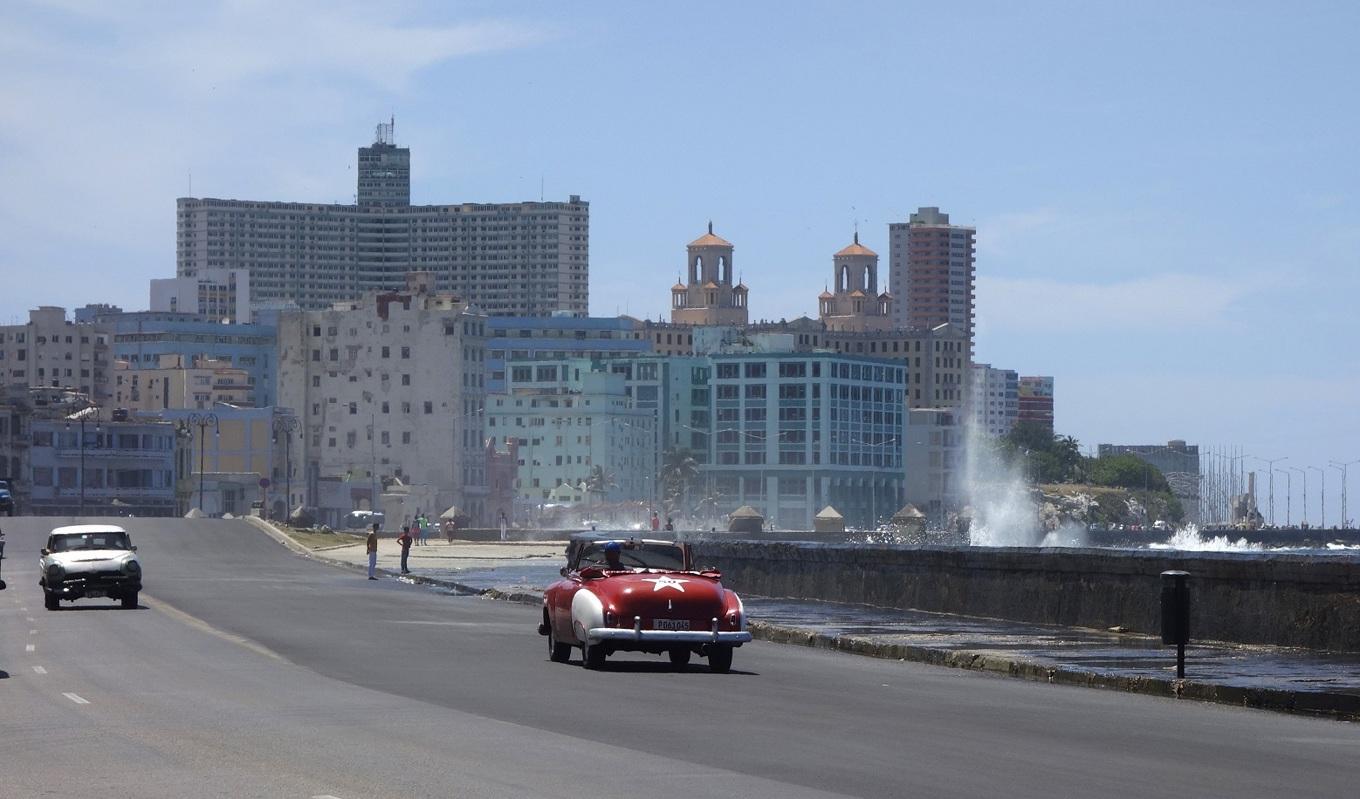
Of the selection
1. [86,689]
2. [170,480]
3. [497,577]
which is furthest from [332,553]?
[170,480]

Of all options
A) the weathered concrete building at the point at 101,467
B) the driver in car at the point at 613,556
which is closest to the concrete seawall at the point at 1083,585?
the driver in car at the point at 613,556

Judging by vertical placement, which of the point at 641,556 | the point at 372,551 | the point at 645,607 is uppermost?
the point at 641,556

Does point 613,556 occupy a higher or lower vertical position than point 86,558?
higher

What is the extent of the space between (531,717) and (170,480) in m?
174

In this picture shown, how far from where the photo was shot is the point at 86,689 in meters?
23.7

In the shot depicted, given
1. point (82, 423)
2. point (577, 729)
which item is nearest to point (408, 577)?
point (577, 729)

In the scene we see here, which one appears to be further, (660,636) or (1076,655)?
(1076,655)

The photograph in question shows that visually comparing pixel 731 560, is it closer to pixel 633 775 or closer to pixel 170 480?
pixel 633 775

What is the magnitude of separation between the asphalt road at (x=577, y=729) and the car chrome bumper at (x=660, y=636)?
1.46 feet

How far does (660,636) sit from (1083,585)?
10.2 m

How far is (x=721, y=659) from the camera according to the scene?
1054 inches

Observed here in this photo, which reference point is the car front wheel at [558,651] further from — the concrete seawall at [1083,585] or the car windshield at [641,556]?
the concrete seawall at [1083,585]

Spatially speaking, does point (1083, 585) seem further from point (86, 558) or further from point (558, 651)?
point (86, 558)

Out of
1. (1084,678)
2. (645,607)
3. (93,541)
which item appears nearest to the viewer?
(1084,678)
